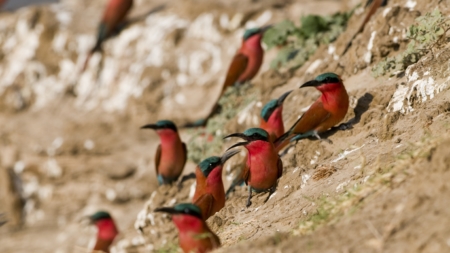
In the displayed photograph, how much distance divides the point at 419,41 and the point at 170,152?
280cm

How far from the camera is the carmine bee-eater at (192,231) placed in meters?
4.55

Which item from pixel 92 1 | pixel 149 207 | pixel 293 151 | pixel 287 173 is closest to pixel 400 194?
pixel 287 173

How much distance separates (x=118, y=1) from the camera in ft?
42.0

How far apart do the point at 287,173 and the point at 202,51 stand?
626 cm

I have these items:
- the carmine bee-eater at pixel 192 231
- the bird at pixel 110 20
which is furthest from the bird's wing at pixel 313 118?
the bird at pixel 110 20

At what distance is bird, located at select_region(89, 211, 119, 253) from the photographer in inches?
336

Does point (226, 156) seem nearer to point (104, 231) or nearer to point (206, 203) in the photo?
point (206, 203)

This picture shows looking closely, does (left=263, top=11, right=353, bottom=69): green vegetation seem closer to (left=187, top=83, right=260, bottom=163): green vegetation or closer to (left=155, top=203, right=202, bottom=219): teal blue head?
(left=187, top=83, right=260, bottom=163): green vegetation

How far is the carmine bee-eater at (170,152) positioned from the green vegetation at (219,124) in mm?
399

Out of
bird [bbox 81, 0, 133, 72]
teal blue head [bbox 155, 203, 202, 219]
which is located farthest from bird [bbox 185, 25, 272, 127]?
teal blue head [bbox 155, 203, 202, 219]

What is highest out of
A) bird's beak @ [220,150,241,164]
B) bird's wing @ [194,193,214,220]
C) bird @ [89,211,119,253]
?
bird's beak @ [220,150,241,164]

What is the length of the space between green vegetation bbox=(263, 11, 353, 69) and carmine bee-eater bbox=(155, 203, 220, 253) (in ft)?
13.7

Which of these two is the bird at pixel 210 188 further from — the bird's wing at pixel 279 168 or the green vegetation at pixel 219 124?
the green vegetation at pixel 219 124

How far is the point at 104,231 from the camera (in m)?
8.70
